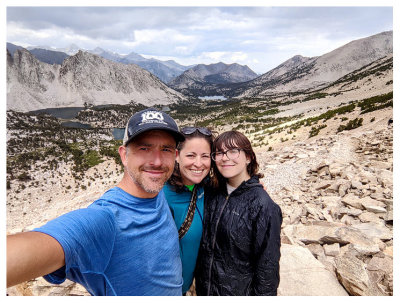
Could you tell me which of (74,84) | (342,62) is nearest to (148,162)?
(74,84)

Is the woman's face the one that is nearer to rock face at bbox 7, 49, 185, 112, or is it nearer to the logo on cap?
the logo on cap

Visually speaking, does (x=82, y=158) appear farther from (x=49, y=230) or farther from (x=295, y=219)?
(x=49, y=230)

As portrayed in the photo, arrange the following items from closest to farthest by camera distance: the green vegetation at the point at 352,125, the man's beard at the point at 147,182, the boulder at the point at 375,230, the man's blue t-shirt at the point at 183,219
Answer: the man's beard at the point at 147,182
the man's blue t-shirt at the point at 183,219
the boulder at the point at 375,230
the green vegetation at the point at 352,125

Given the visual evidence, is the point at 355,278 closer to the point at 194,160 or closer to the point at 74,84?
the point at 194,160

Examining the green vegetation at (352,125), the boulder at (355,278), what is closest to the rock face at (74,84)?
the green vegetation at (352,125)

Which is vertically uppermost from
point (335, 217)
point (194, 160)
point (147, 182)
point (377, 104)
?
point (377, 104)

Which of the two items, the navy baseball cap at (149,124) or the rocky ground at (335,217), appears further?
the rocky ground at (335,217)

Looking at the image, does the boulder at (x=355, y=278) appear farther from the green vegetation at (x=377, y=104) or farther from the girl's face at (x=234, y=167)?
the green vegetation at (x=377, y=104)
